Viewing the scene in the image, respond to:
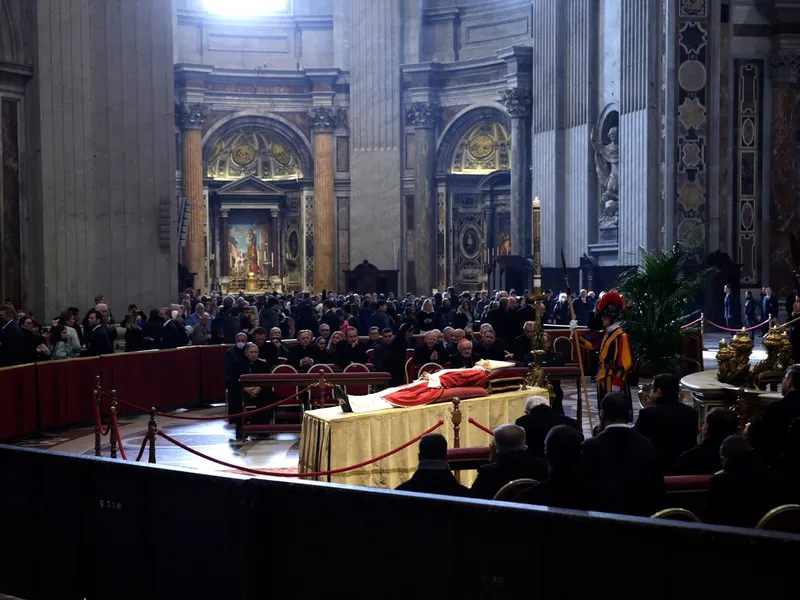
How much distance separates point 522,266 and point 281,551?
26843mm

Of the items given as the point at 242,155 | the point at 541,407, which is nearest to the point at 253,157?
the point at 242,155

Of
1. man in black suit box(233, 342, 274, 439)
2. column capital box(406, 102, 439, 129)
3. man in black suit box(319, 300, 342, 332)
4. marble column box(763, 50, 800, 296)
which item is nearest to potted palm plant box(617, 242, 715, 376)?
man in black suit box(233, 342, 274, 439)

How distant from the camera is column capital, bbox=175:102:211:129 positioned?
35.9 m

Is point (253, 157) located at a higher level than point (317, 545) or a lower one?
higher

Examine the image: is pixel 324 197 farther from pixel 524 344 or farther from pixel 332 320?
pixel 524 344

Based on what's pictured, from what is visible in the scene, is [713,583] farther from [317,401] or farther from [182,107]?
[182,107]

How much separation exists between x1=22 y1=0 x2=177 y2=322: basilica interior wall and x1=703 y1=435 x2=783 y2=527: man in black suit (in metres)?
17.6

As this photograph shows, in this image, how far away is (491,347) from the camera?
15.1m

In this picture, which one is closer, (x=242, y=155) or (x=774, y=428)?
(x=774, y=428)

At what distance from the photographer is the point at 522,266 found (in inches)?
1234

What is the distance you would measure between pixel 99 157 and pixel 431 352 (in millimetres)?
10393

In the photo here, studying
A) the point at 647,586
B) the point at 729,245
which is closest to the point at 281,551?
the point at 647,586

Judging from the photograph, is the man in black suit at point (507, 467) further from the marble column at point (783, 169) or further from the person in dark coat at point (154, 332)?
the marble column at point (783, 169)

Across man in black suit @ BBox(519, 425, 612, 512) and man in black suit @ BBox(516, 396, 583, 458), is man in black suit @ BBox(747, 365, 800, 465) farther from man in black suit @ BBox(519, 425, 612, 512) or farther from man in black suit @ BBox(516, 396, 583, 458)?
man in black suit @ BBox(519, 425, 612, 512)
